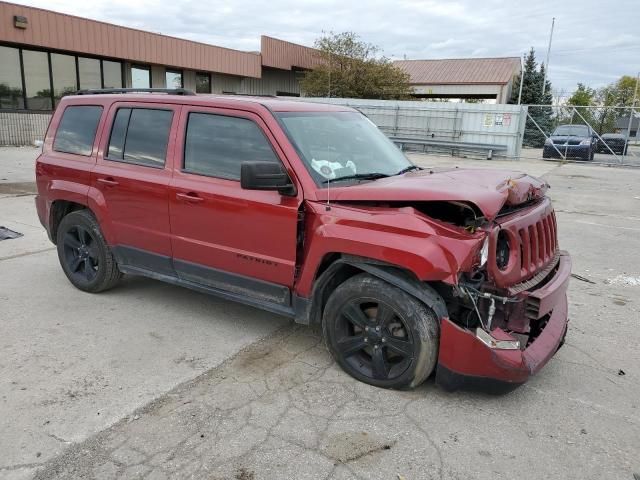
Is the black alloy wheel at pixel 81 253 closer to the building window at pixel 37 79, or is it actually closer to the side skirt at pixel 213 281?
the side skirt at pixel 213 281

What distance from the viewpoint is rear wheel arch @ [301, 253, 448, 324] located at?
3.11 meters

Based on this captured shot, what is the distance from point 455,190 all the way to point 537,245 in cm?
78

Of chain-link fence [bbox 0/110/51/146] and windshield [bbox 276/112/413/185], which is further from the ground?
windshield [bbox 276/112/413/185]

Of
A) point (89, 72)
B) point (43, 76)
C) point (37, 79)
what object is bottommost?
point (37, 79)

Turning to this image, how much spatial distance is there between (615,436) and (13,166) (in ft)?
50.3

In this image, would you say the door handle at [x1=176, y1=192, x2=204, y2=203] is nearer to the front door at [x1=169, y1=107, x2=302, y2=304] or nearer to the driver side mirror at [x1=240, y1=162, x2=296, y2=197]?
the front door at [x1=169, y1=107, x2=302, y2=304]

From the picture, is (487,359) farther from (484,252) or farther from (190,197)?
(190,197)

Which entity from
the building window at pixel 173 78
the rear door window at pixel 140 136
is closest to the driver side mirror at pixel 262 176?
the rear door window at pixel 140 136

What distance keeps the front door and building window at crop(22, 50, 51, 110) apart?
19.8 metres

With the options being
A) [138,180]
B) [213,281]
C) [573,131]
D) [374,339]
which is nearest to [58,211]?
[138,180]

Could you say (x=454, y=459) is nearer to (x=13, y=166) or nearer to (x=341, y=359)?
(x=341, y=359)

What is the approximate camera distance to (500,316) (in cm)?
317

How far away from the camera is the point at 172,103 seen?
164 inches

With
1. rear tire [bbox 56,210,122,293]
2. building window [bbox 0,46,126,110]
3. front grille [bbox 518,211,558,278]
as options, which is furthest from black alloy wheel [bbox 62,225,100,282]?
building window [bbox 0,46,126,110]
